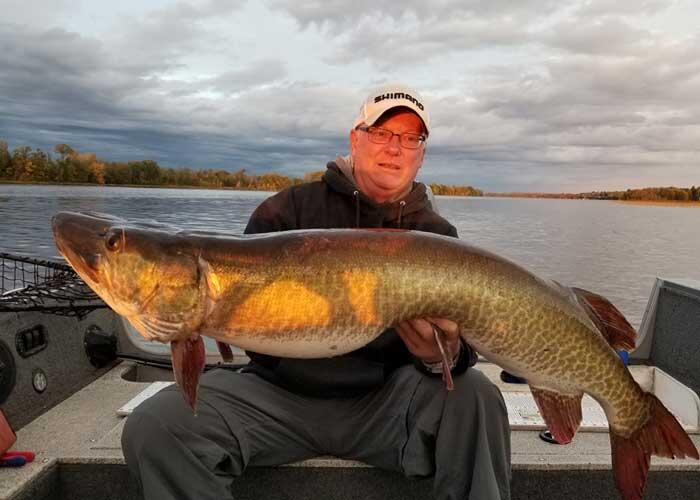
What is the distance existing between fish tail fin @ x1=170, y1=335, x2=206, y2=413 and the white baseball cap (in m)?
1.54

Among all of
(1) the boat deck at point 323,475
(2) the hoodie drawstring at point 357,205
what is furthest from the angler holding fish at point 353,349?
(2) the hoodie drawstring at point 357,205

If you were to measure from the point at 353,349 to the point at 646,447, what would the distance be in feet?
4.00

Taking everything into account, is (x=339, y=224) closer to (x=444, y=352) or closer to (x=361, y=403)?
(x=361, y=403)

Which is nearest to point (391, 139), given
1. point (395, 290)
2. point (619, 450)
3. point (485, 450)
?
point (395, 290)

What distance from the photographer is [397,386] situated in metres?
2.46

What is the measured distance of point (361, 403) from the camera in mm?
2516

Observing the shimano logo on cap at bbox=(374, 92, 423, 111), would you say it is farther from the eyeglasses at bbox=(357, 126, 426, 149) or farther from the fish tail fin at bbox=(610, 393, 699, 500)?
the fish tail fin at bbox=(610, 393, 699, 500)

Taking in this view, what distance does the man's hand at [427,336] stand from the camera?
6.88ft

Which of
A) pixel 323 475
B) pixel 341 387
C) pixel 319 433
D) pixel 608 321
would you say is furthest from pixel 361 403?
pixel 608 321

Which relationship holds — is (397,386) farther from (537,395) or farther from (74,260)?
(74,260)

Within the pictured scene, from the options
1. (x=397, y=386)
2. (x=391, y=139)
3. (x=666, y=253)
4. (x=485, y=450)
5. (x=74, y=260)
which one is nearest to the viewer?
(x=74, y=260)

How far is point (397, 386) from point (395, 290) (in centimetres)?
64

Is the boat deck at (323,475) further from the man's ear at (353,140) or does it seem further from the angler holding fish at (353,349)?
the man's ear at (353,140)

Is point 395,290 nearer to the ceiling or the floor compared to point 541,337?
nearer to the ceiling
